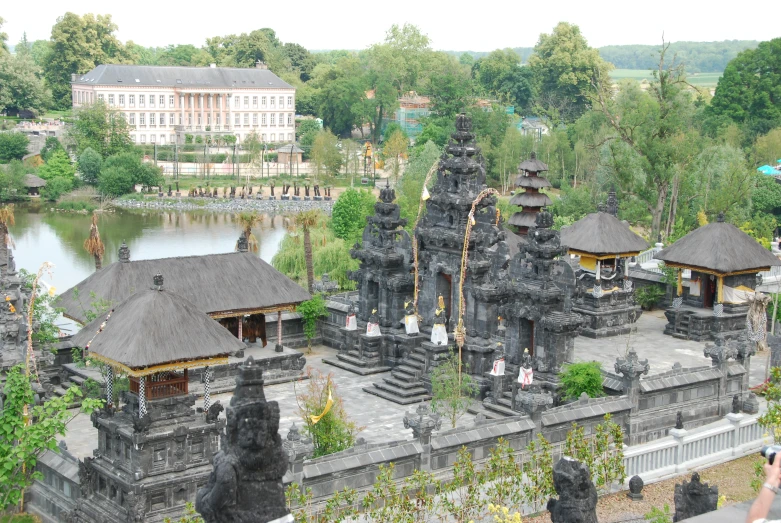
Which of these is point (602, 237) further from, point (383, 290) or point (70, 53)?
point (70, 53)

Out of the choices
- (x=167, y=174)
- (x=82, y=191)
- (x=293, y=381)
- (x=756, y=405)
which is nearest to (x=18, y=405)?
(x=293, y=381)

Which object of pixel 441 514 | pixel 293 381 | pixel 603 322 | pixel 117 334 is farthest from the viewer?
pixel 603 322

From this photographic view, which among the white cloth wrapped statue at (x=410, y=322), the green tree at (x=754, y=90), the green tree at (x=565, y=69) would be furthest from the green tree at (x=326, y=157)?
the white cloth wrapped statue at (x=410, y=322)

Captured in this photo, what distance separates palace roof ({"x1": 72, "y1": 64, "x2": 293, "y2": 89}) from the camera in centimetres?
10331

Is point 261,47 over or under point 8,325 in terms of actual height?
over

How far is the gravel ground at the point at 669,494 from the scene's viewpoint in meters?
20.1

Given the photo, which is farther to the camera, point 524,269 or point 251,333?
point 251,333

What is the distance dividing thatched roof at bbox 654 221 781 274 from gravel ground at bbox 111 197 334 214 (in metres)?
48.4

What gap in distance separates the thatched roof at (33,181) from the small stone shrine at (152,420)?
6452 centimetres

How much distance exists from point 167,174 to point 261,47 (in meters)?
40.4

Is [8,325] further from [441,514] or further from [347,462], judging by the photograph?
[441,514]

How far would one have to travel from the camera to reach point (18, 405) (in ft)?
68.1

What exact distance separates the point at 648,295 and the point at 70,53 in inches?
3607

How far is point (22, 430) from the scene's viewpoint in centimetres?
2041
